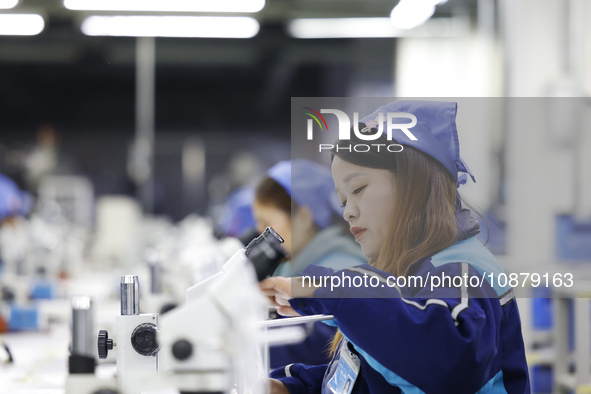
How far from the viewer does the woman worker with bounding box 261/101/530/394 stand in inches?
37.2

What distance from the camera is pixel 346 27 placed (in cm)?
544

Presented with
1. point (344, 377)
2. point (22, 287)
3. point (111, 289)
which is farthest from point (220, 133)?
point (344, 377)

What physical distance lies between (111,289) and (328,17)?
289 cm

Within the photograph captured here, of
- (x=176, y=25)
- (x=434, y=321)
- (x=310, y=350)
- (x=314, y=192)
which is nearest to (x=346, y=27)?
(x=176, y=25)

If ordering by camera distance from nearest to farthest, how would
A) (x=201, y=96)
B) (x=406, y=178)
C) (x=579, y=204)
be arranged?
(x=406, y=178), (x=579, y=204), (x=201, y=96)

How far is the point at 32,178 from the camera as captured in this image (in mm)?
9812

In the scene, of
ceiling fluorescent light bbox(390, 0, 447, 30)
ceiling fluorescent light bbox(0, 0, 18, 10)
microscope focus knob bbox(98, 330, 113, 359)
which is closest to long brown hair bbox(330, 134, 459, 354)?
microscope focus knob bbox(98, 330, 113, 359)

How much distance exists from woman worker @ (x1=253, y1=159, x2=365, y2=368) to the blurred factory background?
5.3 inches

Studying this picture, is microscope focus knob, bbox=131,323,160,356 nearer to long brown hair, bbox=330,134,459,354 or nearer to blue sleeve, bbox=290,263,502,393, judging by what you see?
blue sleeve, bbox=290,263,502,393

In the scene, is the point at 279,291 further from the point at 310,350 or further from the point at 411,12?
the point at 411,12

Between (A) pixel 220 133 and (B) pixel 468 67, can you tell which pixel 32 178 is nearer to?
(A) pixel 220 133

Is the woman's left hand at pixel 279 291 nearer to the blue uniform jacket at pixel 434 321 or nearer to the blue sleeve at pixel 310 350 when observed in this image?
the blue uniform jacket at pixel 434 321

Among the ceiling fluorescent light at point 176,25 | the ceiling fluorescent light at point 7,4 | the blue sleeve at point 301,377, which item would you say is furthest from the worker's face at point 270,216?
the ceiling fluorescent light at point 7,4

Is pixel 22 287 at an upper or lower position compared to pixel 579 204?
lower
